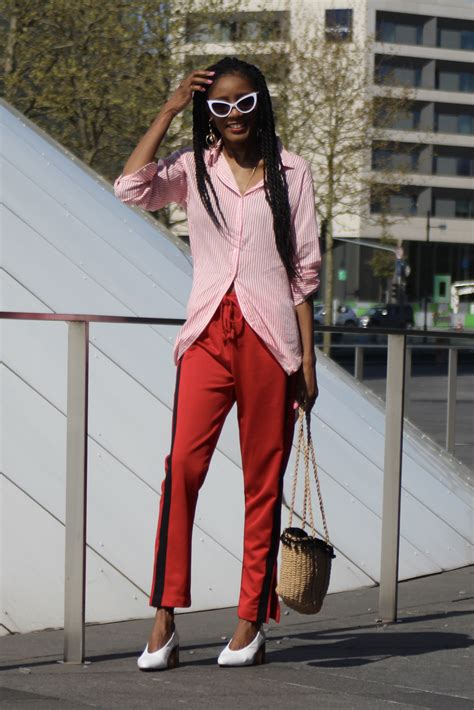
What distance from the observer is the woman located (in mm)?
3826

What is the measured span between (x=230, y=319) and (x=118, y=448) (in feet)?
6.76

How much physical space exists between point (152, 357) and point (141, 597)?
60.3 inches

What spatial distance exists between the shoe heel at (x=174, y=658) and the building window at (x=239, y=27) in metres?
24.2

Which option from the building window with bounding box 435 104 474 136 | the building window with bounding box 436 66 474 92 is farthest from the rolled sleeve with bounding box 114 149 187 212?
the building window with bounding box 436 66 474 92

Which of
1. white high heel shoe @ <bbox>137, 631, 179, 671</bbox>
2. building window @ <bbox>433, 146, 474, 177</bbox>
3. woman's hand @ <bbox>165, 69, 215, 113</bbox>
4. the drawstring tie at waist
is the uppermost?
woman's hand @ <bbox>165, 69, 215, 113</bbox>

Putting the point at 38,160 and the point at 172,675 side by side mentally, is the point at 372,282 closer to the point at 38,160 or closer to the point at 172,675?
the point at 38,160

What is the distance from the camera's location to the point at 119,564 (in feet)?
17.3

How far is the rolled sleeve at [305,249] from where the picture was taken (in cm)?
390

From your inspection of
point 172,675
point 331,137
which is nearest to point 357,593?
point 172,675

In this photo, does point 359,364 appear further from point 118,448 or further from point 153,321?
point 153,321

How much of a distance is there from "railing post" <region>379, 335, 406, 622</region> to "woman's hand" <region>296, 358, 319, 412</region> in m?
0.90

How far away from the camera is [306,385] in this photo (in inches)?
154

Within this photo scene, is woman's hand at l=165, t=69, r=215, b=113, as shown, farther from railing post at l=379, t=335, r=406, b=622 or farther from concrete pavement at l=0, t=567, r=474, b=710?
concrete pavement at l=0, t=567, r=474, b=710

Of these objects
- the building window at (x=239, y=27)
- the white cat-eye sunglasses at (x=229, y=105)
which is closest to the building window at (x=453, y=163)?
the building window at (x=239, y=27)
